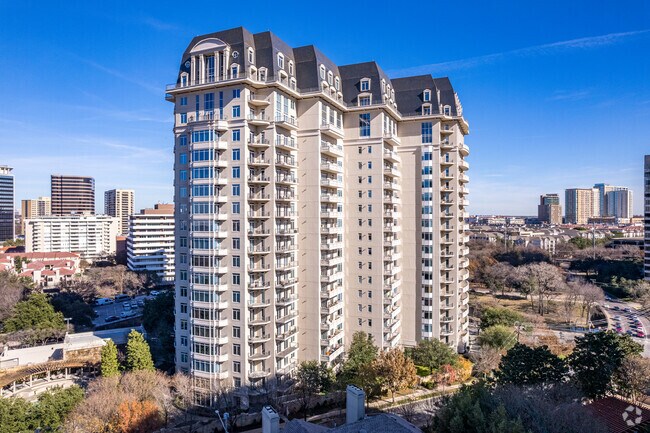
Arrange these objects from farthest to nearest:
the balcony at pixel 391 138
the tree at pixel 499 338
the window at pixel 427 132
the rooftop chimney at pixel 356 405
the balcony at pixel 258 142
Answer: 1. the window at pixel 427 132
2. the tree at pixel 499 338
3. the balcony at pixel 391 138
4. the balcony at pixel 258 142
5. the rooftop chimney at pixel 356 405

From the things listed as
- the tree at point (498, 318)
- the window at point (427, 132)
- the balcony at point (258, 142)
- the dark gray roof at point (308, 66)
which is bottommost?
the tree at point (498, 318)

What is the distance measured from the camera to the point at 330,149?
39250mm

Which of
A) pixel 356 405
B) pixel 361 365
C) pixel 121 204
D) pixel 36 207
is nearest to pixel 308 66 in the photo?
pixel 361 365

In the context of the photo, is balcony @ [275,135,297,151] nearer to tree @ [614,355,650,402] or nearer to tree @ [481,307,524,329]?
tree @ [614,355,650,402]

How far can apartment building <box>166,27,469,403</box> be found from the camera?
33.4 meters

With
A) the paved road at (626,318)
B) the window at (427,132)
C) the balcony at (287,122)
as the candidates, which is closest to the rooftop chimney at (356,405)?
the balcony at (287,122)

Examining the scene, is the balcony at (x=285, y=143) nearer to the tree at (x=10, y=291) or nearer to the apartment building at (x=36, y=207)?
the tree at (x=10, y=291)

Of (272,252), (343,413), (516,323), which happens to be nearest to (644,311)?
(516,323)

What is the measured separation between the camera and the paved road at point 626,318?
191ft

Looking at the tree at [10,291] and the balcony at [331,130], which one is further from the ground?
the balcony at [331,130]

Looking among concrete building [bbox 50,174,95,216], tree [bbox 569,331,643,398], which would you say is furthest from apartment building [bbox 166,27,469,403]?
concrete building [bbox 50,174,95,216]

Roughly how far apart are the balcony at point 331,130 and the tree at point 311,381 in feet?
67.3

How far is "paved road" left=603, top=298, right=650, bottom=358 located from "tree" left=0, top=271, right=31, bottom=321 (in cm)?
7912

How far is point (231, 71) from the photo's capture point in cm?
3341
